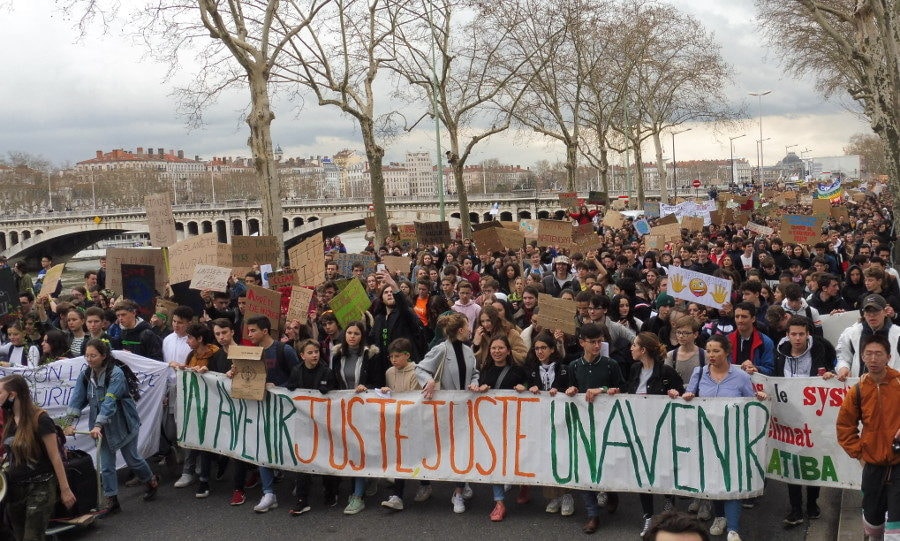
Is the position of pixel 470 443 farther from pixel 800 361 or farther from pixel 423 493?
pixel 800 361

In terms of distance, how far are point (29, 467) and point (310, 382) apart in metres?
1.88

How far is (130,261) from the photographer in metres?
10.9

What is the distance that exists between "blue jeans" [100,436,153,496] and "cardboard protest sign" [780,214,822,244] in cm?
1042

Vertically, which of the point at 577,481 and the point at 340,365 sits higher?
the point at 340,365

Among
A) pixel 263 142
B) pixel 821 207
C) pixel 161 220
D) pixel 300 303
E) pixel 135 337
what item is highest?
pixel 263 142

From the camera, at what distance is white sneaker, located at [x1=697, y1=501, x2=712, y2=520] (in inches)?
224

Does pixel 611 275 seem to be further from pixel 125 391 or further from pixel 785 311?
pixel 125 391

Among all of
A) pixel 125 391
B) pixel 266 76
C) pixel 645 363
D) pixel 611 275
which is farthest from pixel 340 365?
pixel 266 76

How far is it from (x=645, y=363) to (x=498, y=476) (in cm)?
123

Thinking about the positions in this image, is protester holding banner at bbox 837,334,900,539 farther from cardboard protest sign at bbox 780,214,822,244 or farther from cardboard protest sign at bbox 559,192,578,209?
cardboard protest sign at bbox 559,192,578,209

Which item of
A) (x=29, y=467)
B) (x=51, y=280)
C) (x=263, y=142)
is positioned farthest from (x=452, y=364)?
(x=263, y=142)

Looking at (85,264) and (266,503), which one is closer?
(266,503)

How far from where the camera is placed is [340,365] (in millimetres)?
6473

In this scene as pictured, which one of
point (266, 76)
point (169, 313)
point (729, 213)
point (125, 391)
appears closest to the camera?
point (125, 391)
